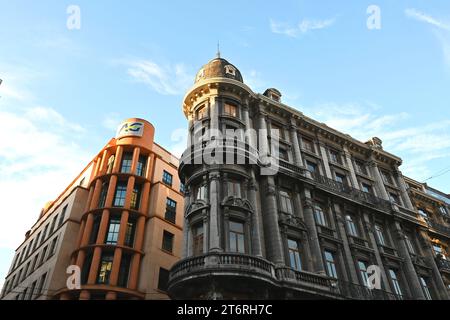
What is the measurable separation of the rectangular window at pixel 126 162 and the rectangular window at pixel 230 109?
50.2 ft

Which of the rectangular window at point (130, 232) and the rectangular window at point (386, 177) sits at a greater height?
the rectangular window at point (386, 177)

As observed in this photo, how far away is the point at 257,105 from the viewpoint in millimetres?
31516

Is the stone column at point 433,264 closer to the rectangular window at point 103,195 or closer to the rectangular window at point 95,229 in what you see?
the rectangular window at point 95,229

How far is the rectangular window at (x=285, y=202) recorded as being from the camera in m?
26.2

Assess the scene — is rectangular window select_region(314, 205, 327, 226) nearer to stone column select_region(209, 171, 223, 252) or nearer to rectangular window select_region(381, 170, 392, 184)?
stone column select_region(209, 171, 223, 252)

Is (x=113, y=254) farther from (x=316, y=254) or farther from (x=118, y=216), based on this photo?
(x=316, y=254)

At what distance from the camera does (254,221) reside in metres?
23.2

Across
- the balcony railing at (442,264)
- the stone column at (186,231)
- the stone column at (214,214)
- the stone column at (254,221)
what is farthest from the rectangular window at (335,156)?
the stone column at (186,231)

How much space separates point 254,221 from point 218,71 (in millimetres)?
14128

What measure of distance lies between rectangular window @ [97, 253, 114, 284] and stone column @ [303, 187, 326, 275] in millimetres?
18106

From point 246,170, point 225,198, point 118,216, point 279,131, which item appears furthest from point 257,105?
point 118,216

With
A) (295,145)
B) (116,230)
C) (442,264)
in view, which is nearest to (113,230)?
(116,230)

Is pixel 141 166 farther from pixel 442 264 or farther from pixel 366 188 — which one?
pixel 442 264
